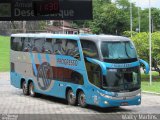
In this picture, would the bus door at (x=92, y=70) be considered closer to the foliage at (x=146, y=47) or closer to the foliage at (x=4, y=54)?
the foliage at (x=146, y=47)

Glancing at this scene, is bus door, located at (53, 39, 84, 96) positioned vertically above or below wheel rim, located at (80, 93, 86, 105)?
above

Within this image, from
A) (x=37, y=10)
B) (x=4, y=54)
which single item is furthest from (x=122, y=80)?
(x=4, y=54)

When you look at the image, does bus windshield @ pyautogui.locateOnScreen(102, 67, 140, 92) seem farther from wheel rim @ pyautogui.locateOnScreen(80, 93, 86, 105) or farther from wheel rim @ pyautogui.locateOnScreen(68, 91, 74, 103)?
wheel rim @ pyautogui.locateOnScreen(68, 91, 74, 103)

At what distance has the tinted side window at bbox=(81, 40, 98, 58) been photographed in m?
25.4

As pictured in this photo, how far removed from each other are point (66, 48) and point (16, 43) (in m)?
6.91

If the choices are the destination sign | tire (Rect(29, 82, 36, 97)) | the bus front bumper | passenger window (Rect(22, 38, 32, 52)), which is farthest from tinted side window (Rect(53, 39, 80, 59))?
the destination sign

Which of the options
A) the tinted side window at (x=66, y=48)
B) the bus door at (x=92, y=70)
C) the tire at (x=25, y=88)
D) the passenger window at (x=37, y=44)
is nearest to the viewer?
the bus door at (x=92, y=70)

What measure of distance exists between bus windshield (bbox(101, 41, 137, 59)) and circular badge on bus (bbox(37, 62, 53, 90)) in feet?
16.8

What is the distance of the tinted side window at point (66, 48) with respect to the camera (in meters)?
27.0

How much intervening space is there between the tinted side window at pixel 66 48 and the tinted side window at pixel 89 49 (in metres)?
0.62

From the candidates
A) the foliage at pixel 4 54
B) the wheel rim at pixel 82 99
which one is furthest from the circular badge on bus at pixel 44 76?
the foliage at pixel 4 54

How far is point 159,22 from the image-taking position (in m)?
138

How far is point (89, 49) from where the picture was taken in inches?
1019

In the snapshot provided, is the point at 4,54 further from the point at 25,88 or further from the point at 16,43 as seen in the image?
the point at 25,88
